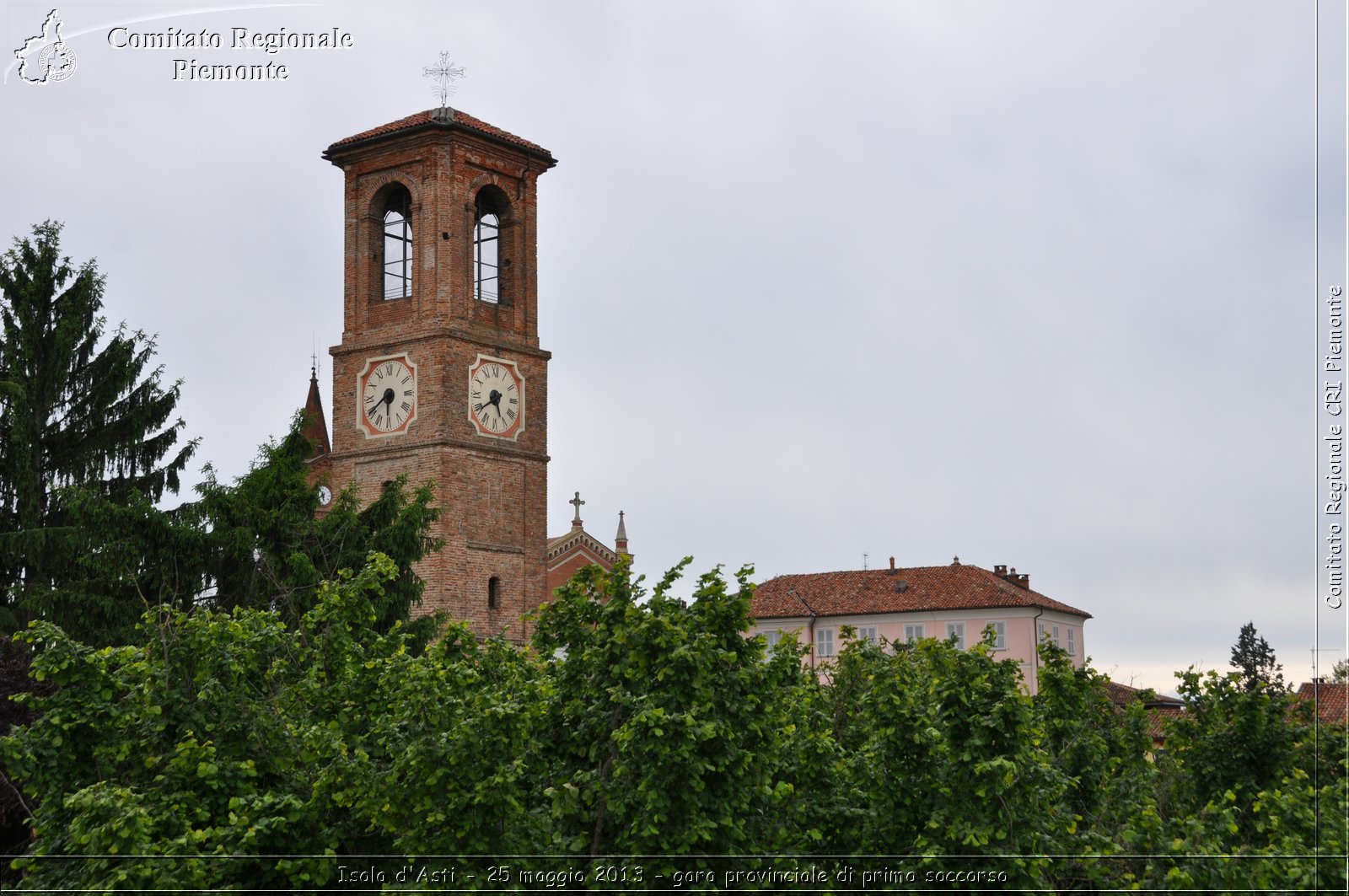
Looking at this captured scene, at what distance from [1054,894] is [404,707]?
17.4 ft

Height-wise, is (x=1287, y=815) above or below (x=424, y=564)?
below

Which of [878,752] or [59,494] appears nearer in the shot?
[878,752]

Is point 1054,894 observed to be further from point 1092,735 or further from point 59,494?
point 59,494

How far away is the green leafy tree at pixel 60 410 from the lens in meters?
26.6

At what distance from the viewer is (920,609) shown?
2096 inches

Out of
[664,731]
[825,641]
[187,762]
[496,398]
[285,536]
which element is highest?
[496,398]

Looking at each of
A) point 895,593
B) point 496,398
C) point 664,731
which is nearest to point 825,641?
point 895,593

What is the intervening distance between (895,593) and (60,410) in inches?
1293

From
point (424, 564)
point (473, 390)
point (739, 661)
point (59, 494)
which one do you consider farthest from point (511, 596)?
point (739, 661)

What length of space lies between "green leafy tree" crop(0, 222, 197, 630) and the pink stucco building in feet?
92.4

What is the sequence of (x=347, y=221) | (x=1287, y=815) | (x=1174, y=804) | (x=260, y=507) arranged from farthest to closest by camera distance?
(x=347, y=221)
(x=260, y=507)
(x=1174, y=804)
(x=1287, y=815)

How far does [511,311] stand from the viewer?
38125mm

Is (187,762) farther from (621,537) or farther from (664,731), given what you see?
(621,537)

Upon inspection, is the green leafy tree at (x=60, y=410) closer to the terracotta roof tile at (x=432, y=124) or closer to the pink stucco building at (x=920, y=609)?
the terracotta roof tile at (x=432, y=124)
